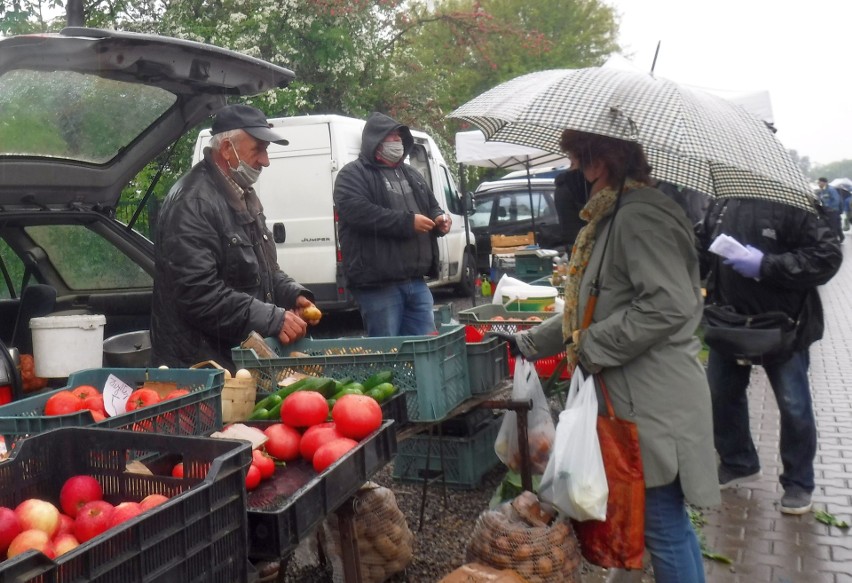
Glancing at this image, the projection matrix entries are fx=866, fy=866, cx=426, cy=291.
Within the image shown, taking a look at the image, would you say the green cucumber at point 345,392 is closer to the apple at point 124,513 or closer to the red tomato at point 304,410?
the red tomato at point 304,410

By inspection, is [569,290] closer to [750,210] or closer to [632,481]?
[632,481]

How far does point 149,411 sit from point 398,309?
10.2ft

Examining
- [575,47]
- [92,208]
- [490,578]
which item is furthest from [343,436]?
[575,47]

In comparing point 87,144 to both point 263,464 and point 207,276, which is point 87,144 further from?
point 263,464

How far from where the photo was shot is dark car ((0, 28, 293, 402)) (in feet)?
12.9

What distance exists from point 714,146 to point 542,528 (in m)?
1.50

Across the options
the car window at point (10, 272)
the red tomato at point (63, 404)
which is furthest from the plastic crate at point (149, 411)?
the car window at point (10, 272)

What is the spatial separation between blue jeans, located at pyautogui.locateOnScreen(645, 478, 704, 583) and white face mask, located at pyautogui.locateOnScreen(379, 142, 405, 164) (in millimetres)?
3170

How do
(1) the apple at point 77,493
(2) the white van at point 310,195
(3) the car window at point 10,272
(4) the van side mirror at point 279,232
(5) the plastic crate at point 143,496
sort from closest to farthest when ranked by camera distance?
(5) the plastic crate at point 143,496, (1) the apple at point 77,493, (3) the car window at point 10,272, (2) the white van at point 310,195, (4) the van side mirror at point 279,232

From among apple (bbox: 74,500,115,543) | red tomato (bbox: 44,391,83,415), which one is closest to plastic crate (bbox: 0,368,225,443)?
red tomato (bbox: 44,391,83,415)

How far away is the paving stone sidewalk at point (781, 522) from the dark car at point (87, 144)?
340 centimetres

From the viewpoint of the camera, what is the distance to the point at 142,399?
2.69 metres

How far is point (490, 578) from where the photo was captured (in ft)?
10.1

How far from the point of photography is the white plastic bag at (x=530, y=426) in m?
3.70
